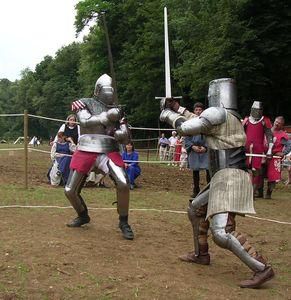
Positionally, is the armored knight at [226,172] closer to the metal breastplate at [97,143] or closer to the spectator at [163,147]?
the metal breastplate at [97,143]

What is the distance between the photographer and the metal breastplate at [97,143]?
6.43 meters

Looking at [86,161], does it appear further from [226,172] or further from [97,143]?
[226,172]

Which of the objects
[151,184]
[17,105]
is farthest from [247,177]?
[17,105]

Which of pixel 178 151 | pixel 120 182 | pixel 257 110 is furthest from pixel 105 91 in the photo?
pixel 178 151

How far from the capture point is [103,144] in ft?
21.2

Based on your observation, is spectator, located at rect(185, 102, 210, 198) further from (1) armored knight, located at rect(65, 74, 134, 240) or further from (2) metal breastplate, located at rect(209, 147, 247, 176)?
(2) metal breastplate, located at rect(209, 147, 247, 176)

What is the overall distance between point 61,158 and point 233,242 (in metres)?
7.16

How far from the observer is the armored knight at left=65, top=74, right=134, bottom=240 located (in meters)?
6.41

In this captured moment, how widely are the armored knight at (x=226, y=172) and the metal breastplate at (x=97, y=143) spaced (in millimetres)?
1409

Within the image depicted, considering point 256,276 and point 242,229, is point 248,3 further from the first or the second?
point 256,276

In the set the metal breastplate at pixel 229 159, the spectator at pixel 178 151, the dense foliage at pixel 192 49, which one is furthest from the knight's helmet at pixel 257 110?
the dense foliage at pixel 192 49

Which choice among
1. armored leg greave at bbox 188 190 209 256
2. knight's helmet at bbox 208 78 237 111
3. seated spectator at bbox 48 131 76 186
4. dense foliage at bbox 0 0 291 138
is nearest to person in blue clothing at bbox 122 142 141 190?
seated spectator at bbox 48 131 76 186

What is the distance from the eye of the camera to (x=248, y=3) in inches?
910

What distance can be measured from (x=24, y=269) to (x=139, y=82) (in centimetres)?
3390
